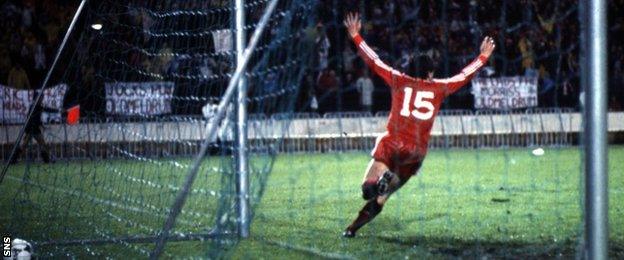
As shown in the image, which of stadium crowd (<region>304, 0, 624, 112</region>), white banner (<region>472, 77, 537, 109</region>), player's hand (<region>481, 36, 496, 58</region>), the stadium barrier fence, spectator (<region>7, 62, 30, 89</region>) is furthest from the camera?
spectator (<region>7, 62, 30, 89</region>)

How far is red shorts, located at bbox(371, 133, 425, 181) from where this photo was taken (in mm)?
8219

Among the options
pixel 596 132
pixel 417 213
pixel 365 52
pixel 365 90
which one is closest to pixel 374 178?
pixel 365 52

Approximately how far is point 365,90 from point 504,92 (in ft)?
9.49

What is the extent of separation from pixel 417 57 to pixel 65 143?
940 centimetres

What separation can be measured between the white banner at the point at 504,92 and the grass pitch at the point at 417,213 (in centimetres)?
214

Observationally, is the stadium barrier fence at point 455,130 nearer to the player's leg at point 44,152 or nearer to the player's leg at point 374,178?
the player's leg at point 44,152

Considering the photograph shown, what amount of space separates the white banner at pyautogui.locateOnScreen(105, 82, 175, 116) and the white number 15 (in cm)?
266

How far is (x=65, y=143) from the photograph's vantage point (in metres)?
16.2

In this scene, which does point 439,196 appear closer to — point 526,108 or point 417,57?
point 417,57

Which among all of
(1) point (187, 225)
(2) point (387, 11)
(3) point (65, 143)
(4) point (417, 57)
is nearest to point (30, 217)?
(1) point (187, 225)

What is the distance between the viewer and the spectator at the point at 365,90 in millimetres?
17875

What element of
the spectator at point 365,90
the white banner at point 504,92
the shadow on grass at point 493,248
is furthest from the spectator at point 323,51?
the shadow on grass at point 493,248

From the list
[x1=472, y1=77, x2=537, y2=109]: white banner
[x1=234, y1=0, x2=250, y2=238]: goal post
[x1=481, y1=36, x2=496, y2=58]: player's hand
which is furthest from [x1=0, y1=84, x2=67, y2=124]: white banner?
[x1=481, y1=36, x2=496, y2=58]: player's hand

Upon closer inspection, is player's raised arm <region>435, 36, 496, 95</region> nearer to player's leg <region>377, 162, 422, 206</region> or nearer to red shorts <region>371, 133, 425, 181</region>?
red shorts <region>371, 133, 425, 181</region>
